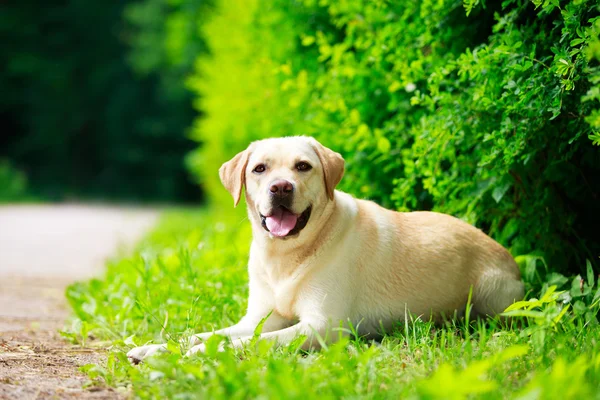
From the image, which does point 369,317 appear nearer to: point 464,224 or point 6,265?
point 464,224

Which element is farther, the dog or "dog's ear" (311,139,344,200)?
"dog's ear" (311,139,344,200)

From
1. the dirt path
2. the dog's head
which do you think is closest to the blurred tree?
the dirt path

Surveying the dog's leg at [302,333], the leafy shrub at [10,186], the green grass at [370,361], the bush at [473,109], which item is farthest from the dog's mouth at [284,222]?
the leafy shrub at [10,186]

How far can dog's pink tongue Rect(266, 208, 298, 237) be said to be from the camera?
3.42m

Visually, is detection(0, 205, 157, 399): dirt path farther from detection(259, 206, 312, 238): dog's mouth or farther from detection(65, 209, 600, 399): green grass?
detection(259, 206, 312, 238): dog's mouth

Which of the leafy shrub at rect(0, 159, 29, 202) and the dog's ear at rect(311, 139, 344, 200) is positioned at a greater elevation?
the dog's ear at rect(311, 139, 344, 200)

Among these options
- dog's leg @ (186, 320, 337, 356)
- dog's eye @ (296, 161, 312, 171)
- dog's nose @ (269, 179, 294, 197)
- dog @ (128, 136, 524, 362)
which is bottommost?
dog's leg @ (186, 320, 337, 356)

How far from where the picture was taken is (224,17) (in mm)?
11289

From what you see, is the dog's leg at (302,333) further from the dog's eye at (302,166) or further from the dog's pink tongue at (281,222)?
the dog's eye at (302,166)

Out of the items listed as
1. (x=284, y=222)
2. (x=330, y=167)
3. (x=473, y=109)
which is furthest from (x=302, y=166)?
(x=473, y=109)

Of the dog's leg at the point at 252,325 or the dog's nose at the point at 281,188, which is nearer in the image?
the dog's nose at the point at 281,188

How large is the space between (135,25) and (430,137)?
30.9 metres

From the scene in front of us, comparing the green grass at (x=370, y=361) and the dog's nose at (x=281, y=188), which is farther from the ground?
the dog's nose at (x=281, y=188)

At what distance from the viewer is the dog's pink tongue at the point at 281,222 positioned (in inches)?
135
